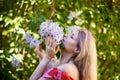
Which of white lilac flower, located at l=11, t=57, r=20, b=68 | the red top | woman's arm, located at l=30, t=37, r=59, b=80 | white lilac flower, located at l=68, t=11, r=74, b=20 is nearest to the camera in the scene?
the red top

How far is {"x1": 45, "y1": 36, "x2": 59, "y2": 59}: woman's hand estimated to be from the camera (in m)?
3.50

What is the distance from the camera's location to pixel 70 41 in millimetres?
3592

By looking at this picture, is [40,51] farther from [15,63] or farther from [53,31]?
[15,63]

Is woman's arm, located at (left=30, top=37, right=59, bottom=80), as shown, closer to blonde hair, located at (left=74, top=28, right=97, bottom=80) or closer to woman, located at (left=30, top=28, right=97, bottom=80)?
woman, located at (left=30, top=28, right=97, bottom=80)

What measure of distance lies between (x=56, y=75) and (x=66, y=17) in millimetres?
1889

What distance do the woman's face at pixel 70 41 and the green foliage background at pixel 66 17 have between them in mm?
1680

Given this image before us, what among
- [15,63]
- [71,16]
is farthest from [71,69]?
[71,16]

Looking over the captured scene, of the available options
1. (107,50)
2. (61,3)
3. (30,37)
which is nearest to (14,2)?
(61,3)

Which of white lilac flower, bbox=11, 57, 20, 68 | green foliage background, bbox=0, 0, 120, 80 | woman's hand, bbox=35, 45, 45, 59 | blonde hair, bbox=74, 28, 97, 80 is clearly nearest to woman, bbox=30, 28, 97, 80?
blonde hair, bbox=74, 28, 97, 80

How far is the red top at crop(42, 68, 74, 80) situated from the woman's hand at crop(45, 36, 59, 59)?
0.13 metres

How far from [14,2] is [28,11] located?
230mm

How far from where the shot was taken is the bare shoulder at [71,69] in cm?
344

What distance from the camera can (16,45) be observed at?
5.69m

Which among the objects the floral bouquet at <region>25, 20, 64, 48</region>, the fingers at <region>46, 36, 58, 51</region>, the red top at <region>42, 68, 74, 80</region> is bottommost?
the red top at <region>42, 68, 74, 80</region>
